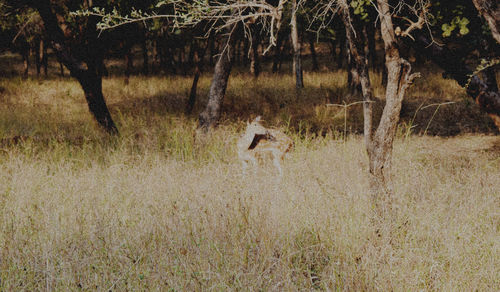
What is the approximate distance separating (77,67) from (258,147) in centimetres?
484

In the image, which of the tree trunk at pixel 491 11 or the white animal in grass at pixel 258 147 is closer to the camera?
the tree trunk at pixel 491 11

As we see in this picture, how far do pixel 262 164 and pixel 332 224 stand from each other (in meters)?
2.39

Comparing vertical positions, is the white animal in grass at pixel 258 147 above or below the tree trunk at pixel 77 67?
below

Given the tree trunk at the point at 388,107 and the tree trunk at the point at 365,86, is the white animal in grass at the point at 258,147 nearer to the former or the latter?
the tree trunk at the point at 365,86

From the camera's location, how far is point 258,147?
221 inches

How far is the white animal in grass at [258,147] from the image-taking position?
5535 millimetres

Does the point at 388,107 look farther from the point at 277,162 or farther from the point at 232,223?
the point at 277,162

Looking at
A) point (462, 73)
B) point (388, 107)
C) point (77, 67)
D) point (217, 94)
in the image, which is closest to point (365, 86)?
point (388, 107)

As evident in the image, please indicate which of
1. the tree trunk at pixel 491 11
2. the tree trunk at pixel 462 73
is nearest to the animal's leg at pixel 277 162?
the tree trunk at pixel 462 73

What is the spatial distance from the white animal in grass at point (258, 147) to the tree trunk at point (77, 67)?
3.73 meters

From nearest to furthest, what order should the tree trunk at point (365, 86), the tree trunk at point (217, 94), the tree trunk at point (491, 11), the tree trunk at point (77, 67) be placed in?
1. the tree trunk at point (491, 11)
2. the tree trunk at point (365, 86)
3. the tree trunk at point (77, 67)
4. the tree trunk at point (217, 94)

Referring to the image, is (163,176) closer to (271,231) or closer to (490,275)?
(271,231)

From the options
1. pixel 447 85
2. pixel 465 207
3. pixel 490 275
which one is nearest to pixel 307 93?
pixel 447 85

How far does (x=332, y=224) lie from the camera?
334 cm
